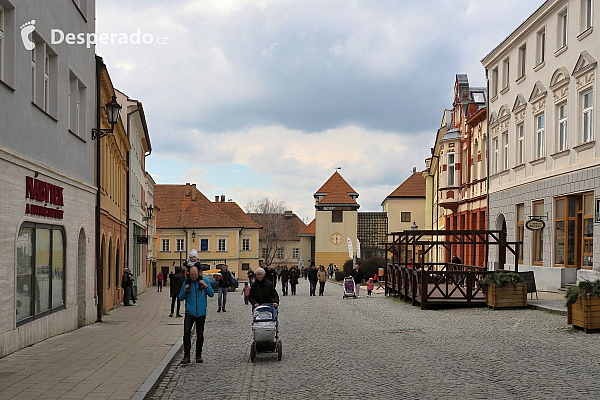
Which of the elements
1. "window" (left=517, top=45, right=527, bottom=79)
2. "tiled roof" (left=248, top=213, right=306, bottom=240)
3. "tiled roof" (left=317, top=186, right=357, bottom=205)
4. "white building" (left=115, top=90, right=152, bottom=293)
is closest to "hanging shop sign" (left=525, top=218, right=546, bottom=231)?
"window" (left=517, top=45, right=527, bottom=79)

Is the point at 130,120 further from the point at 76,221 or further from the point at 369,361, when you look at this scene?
the point at 369,361

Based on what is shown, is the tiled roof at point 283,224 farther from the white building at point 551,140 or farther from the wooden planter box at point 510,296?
the wooden planter box at point 510,296

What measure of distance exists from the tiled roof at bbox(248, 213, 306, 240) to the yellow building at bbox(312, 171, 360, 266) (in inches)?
822

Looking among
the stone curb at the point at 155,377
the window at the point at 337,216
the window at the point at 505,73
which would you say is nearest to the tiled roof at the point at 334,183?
the window at the point at 337,216

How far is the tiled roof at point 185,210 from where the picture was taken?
83062mm

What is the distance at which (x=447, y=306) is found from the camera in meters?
24.0

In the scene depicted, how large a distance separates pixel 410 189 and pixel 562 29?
61.7m

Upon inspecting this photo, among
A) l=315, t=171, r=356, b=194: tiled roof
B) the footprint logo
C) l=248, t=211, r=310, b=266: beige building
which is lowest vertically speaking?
l=248, t=211, r=310, b=266: beige building

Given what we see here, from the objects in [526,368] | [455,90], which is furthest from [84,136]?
[455,90]

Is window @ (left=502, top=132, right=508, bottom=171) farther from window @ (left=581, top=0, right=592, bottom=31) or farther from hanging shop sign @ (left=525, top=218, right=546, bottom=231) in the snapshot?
window @ (left=581, top=0, right=592, bottom=31)

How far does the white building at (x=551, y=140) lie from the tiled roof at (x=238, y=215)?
5477 centimetres

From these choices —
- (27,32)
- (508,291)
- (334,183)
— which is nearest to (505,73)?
(508,291)

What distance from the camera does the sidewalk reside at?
9391 millimetres

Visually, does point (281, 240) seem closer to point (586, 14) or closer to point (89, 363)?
point (586, 14)
